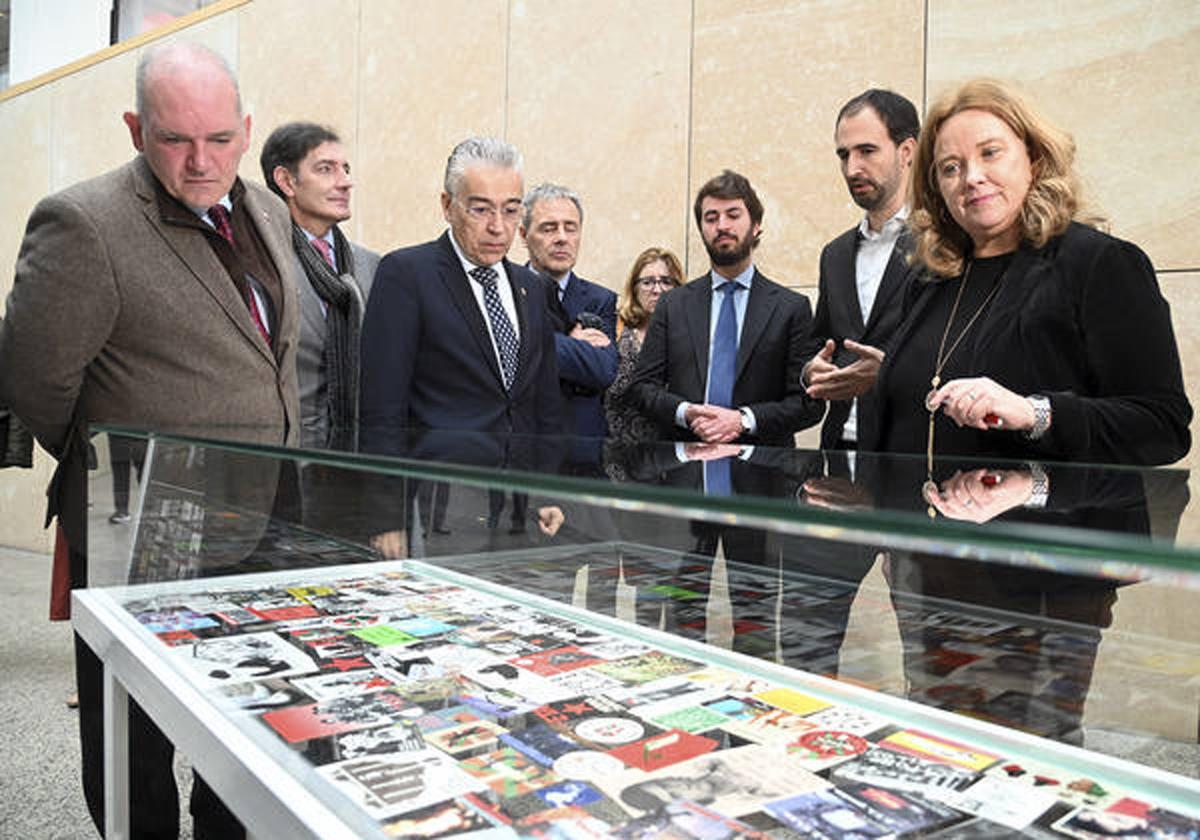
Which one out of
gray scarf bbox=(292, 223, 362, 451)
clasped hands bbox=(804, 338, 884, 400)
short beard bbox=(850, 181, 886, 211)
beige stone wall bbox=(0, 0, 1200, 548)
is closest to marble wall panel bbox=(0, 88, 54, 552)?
beige stone wall bbox=(0, 0, 1200, 548)

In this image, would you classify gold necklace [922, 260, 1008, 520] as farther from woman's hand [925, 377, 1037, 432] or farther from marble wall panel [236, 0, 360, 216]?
marble wall panel [236, 0, 360, 216]

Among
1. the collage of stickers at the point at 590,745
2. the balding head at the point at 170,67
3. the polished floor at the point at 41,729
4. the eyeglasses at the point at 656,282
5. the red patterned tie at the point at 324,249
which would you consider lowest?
the polished floor at the point at 41,729

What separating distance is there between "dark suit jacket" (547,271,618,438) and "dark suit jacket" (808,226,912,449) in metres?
0.74

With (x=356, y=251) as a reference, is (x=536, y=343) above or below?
below

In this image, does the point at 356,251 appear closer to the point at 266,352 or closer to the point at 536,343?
the point at 536,343

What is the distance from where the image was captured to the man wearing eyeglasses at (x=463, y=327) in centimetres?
263

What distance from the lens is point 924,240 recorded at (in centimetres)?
205

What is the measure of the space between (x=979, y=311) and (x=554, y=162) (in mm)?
3802

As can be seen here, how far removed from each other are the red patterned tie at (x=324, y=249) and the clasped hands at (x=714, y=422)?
1316 mm

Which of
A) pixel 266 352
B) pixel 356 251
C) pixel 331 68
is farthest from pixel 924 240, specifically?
pixel 331 68

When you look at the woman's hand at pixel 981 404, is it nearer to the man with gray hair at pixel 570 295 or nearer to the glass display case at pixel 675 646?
the glass display case at pixel 675 646

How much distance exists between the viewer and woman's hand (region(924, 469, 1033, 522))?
693mm

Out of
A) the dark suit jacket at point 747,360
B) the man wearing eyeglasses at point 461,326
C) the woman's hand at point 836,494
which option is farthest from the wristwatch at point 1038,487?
the dark suit jacket at point 747,360

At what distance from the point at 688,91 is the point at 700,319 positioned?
1.95 m
